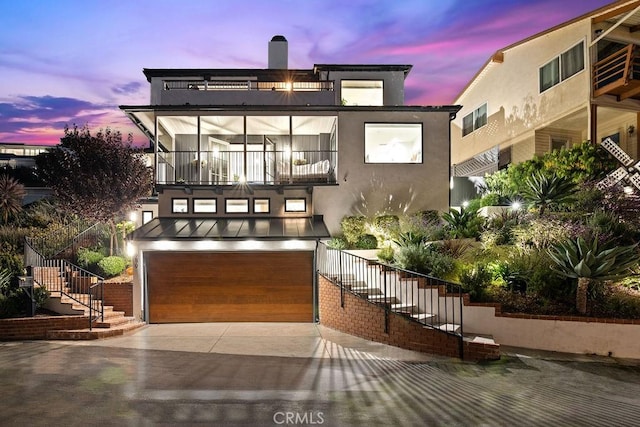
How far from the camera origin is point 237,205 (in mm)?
15328

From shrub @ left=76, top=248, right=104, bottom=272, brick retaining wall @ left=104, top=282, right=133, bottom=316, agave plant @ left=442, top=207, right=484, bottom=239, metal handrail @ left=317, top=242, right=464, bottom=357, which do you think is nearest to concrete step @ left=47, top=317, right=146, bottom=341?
brick retaining wall @ left=104, top=282, right=133, bottom=316

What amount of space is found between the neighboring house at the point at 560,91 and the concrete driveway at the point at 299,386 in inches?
474

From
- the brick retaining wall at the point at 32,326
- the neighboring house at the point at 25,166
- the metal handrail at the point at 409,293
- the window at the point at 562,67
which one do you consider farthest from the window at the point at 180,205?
the window at the point at 562,67

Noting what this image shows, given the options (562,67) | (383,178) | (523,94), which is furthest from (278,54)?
(562,67)

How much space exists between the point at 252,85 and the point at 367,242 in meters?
9.83

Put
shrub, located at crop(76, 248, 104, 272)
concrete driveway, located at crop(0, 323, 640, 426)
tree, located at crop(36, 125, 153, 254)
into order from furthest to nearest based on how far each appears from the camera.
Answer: tree, located at crop(36, 125, 153, 254) → shrub, located at crop(76, 248, 104, 272) → concrete driveway, located at crop(0, 323, 640, 426)

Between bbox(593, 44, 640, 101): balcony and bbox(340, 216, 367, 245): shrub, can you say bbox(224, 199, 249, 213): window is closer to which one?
bbox(340, 216, 367, 245): shrub

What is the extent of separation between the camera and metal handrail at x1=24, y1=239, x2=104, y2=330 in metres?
11.8

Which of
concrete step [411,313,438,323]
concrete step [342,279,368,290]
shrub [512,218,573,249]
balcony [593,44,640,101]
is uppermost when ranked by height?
balcony [593,44,640,101]

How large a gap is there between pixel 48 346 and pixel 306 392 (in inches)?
271

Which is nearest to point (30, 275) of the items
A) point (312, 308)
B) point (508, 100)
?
point (312, 308)

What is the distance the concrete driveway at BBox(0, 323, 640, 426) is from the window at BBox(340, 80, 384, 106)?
1253cm

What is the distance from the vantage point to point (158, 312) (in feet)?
42.1

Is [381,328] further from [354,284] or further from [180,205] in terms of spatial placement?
[180,205]
